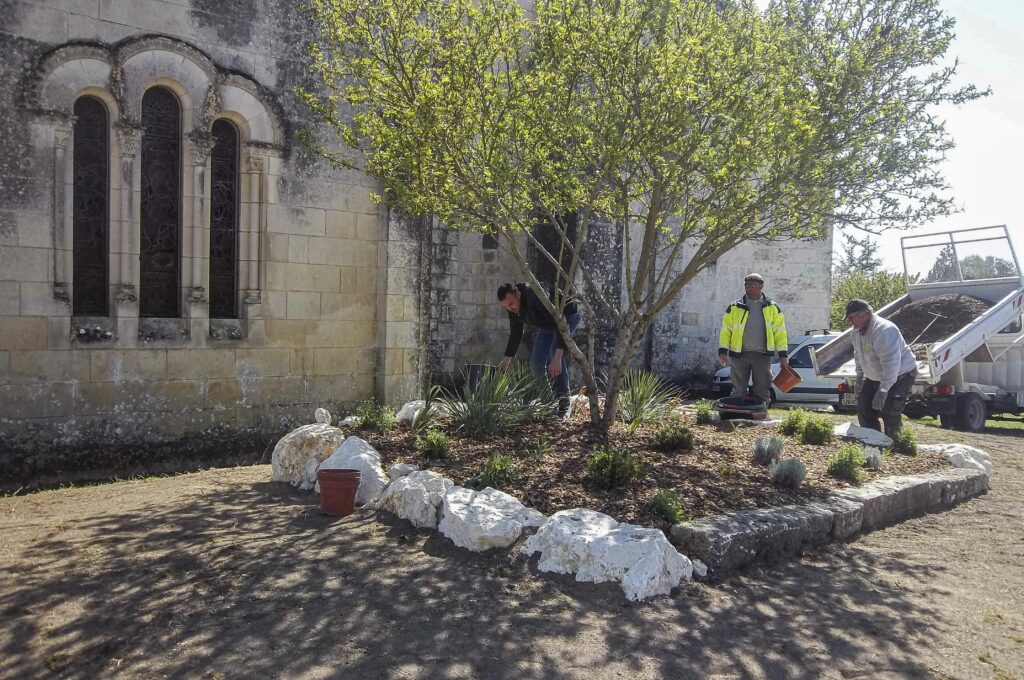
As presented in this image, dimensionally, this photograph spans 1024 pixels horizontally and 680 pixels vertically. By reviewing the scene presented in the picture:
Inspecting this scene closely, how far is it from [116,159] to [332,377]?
2.85 metres

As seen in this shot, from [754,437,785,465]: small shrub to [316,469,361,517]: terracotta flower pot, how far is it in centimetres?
336

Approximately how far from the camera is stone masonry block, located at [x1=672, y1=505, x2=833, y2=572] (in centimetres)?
473

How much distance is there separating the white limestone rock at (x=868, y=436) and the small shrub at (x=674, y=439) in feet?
7.17

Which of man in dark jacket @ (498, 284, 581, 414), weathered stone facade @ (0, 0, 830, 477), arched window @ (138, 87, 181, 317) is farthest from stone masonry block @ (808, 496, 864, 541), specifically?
arched window @ (138, 87, 181, 317)

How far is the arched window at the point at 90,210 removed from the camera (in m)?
6.87

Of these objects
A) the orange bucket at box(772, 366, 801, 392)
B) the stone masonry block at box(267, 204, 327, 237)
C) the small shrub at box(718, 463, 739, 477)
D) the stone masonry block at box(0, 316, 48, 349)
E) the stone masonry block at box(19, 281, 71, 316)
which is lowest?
the small shrub at box(718, 463, 739, 477)

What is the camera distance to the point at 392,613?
394 cm

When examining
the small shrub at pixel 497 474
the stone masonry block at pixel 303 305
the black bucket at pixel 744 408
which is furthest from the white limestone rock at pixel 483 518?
the black bucket at pixel 744 408

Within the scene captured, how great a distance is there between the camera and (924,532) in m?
6.07

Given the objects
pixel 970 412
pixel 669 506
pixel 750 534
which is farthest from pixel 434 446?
pixel 970 412

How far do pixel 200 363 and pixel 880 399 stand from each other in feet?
21.9

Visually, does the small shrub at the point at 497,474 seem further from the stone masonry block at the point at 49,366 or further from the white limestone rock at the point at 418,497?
the stone masonry block at the point at 49,366

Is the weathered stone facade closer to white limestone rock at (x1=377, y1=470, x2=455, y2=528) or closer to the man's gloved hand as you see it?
white limestone rock at (x1=377, y1=470, x2=455, y2=528)

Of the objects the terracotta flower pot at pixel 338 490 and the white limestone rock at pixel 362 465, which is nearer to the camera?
the terracotta flower pot at pixel 338 490
